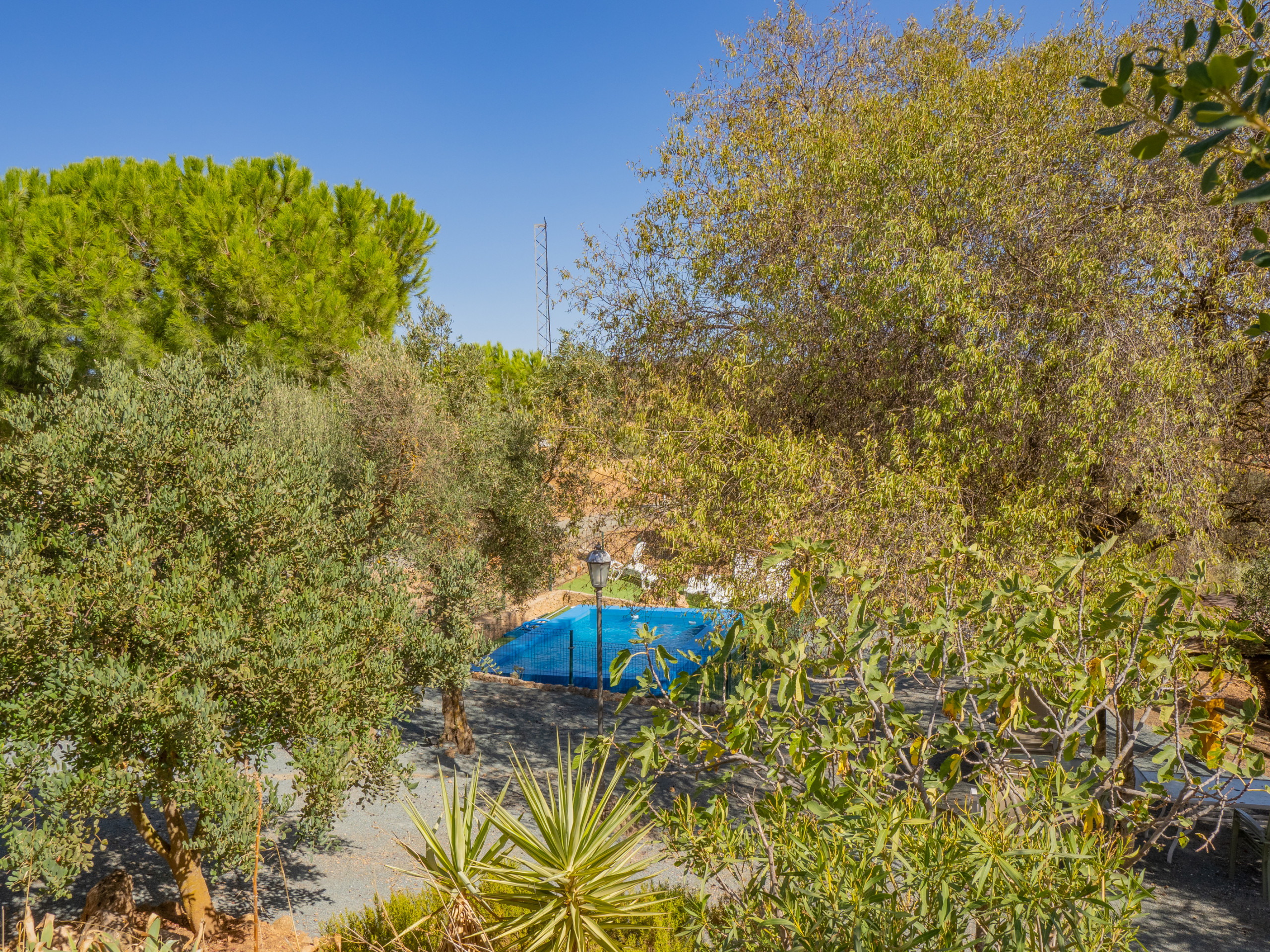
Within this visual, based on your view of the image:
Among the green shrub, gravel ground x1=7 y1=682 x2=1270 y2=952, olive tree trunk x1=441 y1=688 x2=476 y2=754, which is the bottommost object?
gravel ground x1=7 y1=682 x2=1270 y2=952

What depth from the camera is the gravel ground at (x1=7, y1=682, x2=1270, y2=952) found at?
25.4ft

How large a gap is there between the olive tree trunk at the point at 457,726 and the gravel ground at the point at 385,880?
15.0 inches

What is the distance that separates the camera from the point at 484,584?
40.8ft

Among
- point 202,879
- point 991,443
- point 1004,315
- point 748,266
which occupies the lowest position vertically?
point 202,879

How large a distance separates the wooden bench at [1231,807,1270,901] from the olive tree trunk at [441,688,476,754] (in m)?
10.4

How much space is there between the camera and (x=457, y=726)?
40.1ft


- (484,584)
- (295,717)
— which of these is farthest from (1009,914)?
(484,584)

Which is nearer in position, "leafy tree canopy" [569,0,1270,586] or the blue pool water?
"leafy tree canopy" [569,0,1270,586]

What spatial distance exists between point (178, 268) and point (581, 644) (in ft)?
50.5

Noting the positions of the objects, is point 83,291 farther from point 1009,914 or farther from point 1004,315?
point 1009,914

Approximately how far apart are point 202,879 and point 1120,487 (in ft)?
34.3

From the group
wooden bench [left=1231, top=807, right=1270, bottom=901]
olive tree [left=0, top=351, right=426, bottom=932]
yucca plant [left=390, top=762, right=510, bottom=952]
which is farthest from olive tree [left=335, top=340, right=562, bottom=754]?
wooden bench [left=1231, top=807, right=1270, bottom=901]

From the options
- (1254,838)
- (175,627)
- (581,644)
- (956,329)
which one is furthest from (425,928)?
(581,644)

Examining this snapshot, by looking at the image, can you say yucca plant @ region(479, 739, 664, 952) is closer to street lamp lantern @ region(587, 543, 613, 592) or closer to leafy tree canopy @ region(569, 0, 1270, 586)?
leafy tree canopy @ region(569, 0, 1270, 586)
